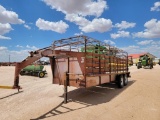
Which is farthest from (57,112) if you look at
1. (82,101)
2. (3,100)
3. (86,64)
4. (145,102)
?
(145,102)

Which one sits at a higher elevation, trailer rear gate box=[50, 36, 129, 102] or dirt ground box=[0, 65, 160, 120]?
trailer rear gate box=[50, 36, 129, 102]

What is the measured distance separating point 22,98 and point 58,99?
78.9 inches

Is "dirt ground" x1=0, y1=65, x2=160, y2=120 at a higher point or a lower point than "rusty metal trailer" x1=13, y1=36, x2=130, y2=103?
lower

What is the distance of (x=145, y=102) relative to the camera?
818 centimetres

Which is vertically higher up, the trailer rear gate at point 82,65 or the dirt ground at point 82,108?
the trailer rear gate at point 82,65

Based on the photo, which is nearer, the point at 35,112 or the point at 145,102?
the point at 35,112

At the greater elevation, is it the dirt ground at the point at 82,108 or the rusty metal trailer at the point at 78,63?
the rusty metal trailer at the point at 78,63

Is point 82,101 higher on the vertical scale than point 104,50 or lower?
lower

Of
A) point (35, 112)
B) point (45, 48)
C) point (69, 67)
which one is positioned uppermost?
point (45, 48)

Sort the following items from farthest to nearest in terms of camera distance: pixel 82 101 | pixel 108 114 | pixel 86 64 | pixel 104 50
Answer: pixel 104 50 < pixel 82 101 < pixel 86 64 < pixel 108 114

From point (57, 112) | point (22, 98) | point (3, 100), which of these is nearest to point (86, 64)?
point (57, 112)

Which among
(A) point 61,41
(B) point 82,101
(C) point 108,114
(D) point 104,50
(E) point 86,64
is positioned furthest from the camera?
(D) point 104,50

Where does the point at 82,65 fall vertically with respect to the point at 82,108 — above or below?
above

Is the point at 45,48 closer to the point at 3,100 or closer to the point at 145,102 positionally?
the point at 3,100
